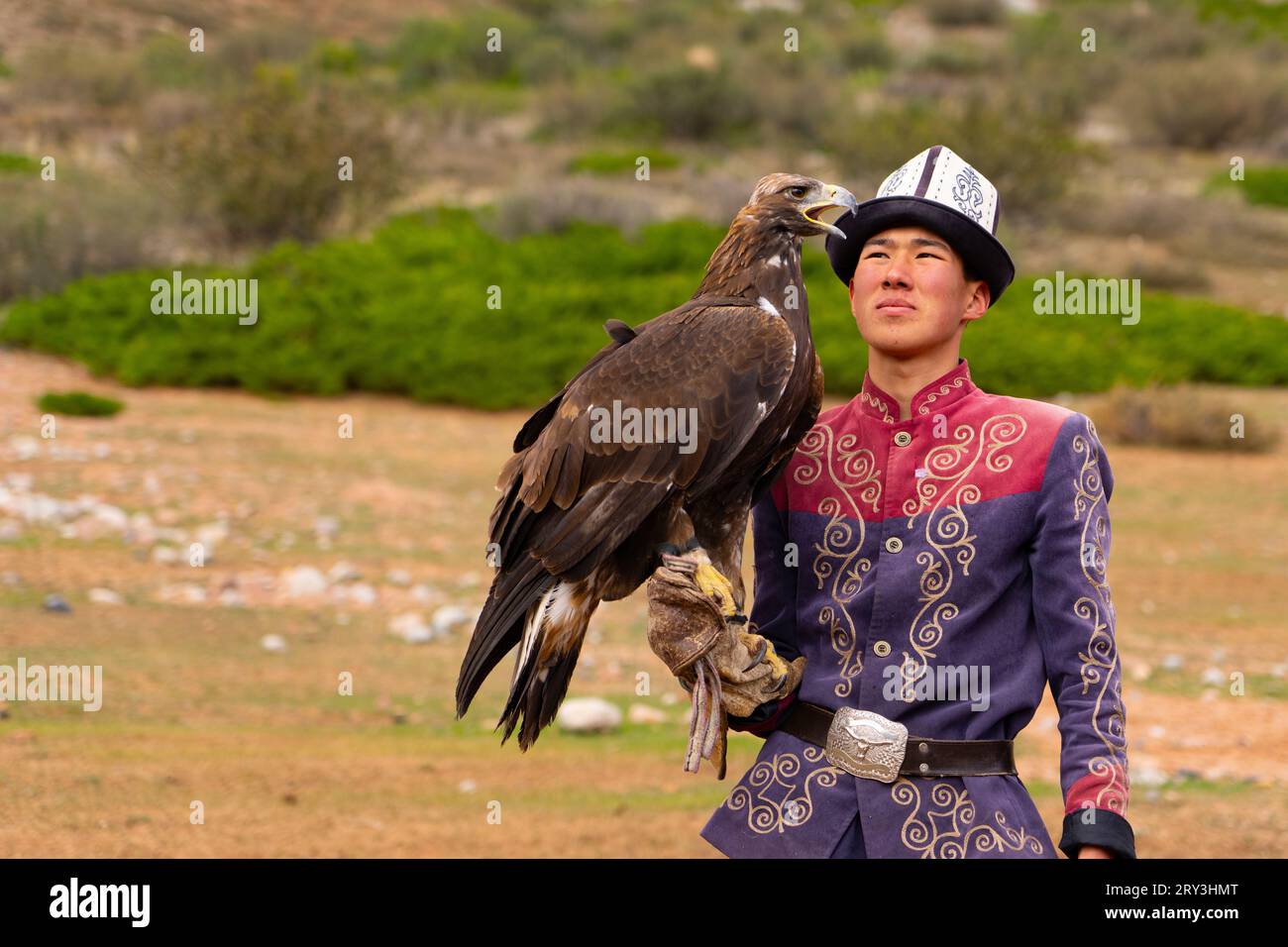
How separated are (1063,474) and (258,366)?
12.4m

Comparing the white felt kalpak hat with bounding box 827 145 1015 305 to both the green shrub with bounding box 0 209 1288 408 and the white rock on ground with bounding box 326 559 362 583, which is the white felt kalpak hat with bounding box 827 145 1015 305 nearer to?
the white rock on ground with bounding box 326 559 362 583

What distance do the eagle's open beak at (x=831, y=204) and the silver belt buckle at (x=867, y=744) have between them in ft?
3.21

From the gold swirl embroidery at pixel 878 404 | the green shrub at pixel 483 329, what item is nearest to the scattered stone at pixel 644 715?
the gold swirl embroidery at pixel 878 404

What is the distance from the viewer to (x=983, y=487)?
9.50ft

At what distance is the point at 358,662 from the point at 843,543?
5.93 m

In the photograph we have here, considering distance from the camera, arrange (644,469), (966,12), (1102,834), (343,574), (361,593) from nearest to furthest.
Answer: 1. (1102,834)
2. (644,469)
3. (361,593)
4. (343,574)
5. (966,12)

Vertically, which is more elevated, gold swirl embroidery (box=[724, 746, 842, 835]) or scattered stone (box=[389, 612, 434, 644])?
gold swirl embroidery (box=[724, 746, 842, 835])

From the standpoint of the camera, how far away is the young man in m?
2.77

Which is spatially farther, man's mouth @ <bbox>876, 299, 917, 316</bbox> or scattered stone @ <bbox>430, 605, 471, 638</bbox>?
scattered stone @ <bbox>430, 605, 471, 638</bbox>

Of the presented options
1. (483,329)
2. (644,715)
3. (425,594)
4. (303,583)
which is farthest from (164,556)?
(483,329)

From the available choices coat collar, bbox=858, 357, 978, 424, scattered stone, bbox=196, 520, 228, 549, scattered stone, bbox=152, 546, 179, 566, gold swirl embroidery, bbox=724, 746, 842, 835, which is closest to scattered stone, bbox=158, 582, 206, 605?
scattered stone, bbox=152, 546, 179, 566

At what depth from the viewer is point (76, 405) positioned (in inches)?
510

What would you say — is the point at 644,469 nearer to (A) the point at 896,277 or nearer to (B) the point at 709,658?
(B) the point at 709,658

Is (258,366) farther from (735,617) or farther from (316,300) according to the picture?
(735,617)
